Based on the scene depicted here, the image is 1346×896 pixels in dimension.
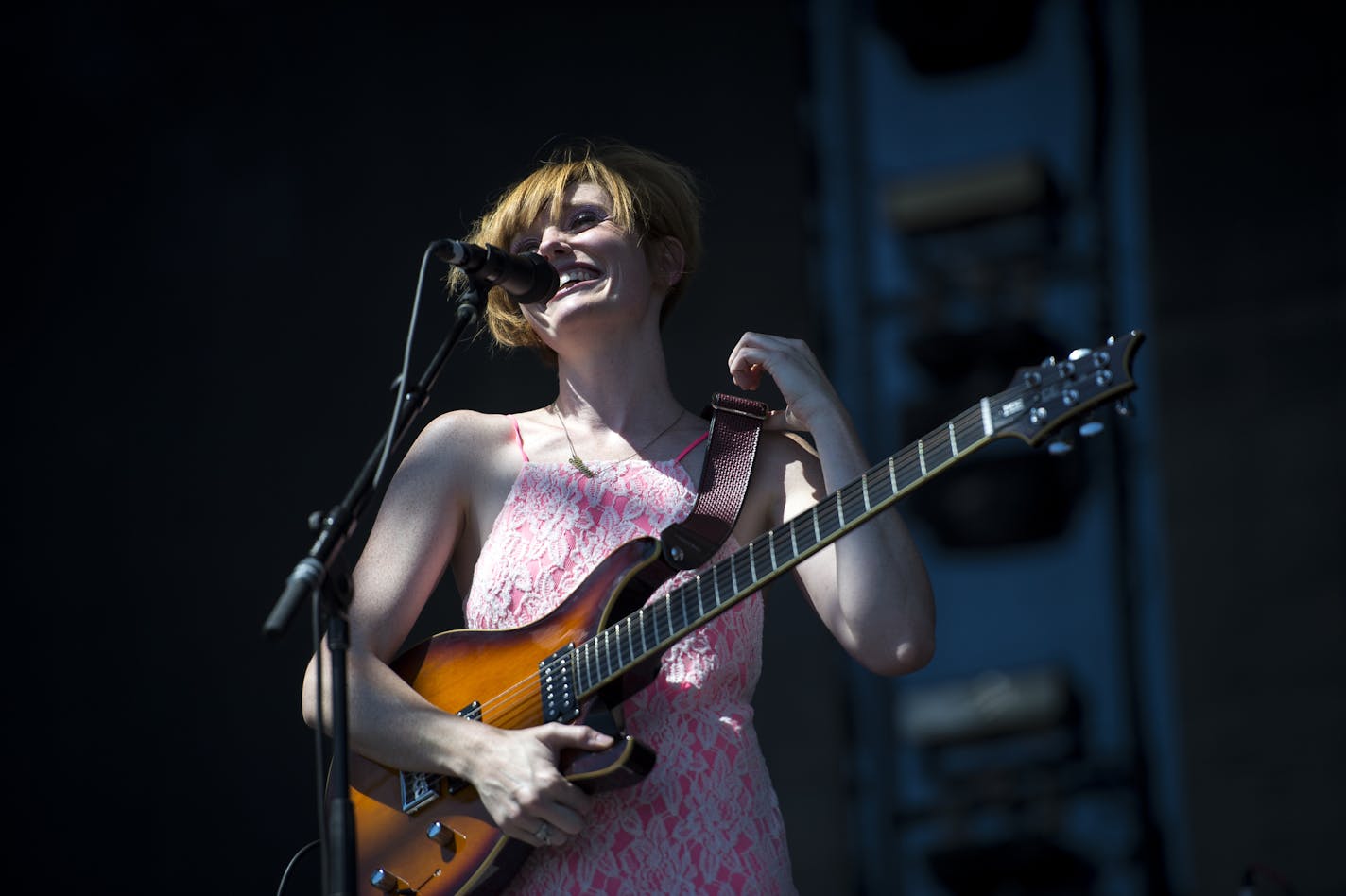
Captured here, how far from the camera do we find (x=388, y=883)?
190 centimetres

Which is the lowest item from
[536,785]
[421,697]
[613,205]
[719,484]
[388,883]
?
[388,883]

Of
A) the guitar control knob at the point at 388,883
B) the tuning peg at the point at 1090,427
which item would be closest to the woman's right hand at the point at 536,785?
the guitar control knob at the point at 388,883

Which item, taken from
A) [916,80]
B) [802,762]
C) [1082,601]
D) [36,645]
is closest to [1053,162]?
[916,80]

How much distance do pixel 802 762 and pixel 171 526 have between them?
1.87 metres

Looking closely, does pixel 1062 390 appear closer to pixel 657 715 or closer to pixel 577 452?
pixel 657 715

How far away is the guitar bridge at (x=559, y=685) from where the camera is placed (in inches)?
72.8

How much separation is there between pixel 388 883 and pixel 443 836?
0.11 meters

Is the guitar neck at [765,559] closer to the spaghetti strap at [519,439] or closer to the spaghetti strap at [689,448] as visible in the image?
the spaghetti strap at [689,448]

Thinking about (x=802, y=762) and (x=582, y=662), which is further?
(x=802, y=762)

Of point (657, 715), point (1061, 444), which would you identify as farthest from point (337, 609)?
point (1061, 444)

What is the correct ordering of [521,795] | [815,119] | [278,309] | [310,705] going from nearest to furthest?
1. [521,795]
2. [310,705]
3. [815,119]
4. [278,309]

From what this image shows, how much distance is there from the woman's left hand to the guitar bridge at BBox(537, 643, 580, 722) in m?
0.46

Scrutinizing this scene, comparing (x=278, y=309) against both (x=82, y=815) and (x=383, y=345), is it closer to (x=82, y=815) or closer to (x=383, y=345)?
(x=383, y=345)

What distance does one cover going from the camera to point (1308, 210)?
4133 millimetres
